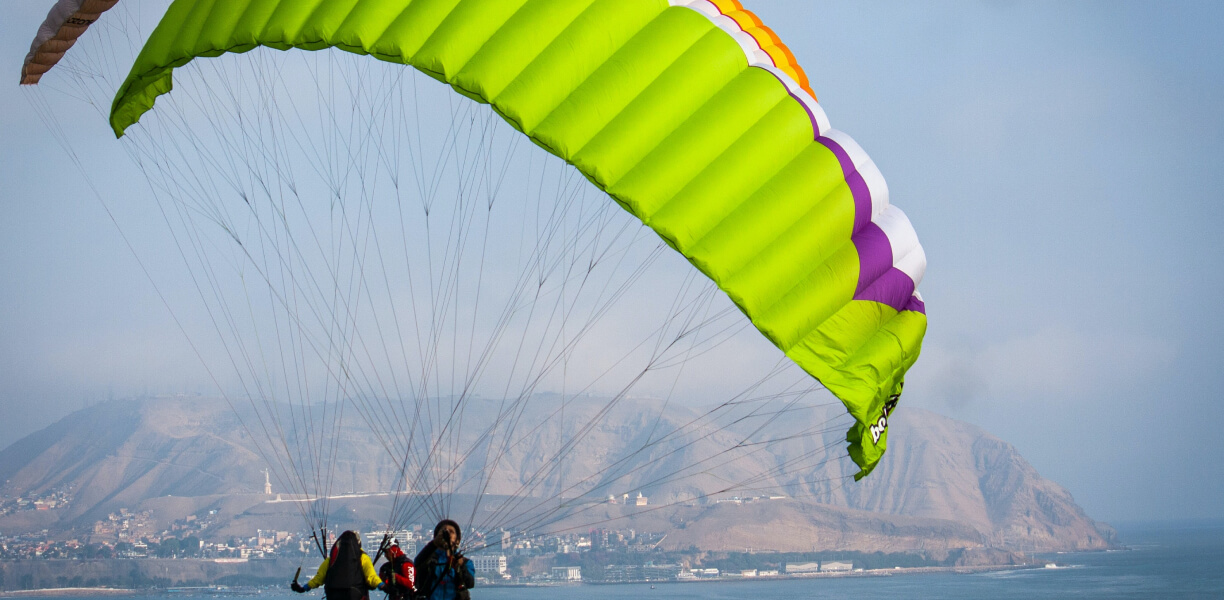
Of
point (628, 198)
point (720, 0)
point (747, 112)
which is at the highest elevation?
point (720, 0)

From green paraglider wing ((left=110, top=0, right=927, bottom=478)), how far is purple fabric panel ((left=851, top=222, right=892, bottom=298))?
0.04ft

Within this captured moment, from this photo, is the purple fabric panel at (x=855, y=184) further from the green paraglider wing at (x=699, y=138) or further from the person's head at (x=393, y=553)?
the person's head at (x=393, y=553)

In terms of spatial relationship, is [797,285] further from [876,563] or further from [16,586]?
[876,563]

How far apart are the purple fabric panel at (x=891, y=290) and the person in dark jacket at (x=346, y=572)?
388 centimetres

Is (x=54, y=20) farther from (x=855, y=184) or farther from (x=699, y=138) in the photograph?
(x=855, y=184)

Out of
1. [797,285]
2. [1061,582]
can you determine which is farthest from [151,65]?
[1061,582]

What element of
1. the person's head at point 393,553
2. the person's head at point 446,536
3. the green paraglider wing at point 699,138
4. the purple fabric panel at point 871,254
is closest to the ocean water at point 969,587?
the purple fabric panel at point 871,254

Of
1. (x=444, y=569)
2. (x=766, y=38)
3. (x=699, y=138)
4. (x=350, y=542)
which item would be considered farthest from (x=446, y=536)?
(x=766, y=38)

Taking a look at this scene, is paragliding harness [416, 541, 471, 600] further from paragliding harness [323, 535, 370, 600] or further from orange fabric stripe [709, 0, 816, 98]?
orange fabric stripe [709, 0, 816, 98]

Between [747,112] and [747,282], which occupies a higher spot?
[747,112]

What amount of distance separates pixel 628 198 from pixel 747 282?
102cm

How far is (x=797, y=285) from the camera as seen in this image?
8.26m

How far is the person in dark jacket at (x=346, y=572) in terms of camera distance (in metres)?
7.69

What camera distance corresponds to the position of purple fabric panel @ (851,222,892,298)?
8.45m
